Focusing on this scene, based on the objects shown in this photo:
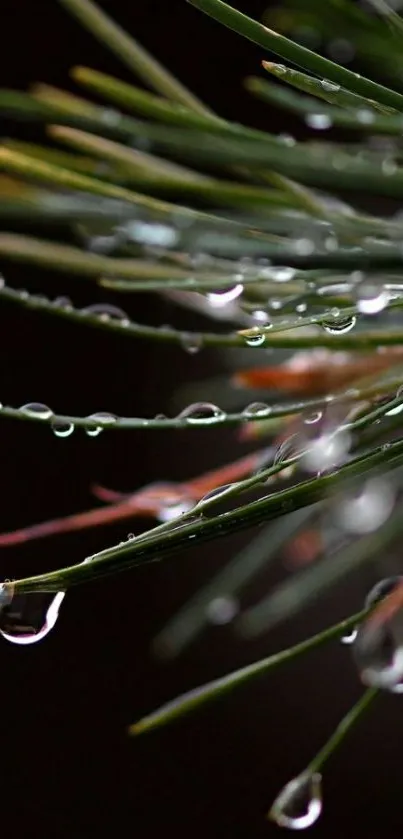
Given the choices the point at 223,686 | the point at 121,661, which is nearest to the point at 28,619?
the point at 223,686

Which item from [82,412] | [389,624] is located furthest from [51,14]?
[389,624]

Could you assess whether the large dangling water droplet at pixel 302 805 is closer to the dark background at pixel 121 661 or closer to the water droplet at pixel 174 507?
the water droplet at pixel 174 507

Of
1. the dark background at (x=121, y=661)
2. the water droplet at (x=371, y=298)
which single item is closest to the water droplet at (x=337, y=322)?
the water droplet at (x=371, y=298)

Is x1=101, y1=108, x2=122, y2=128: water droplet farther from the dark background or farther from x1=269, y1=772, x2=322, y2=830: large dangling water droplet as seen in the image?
the dark background

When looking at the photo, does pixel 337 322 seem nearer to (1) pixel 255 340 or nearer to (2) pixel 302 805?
(1) pixel 255 340

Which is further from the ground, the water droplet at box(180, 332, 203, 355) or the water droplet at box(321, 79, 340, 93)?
the water droplet at box(180, 332, 203, 355)

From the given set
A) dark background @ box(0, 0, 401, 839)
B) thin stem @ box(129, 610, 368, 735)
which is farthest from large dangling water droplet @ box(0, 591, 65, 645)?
dark background @ box(0, 0, 401, 839)
